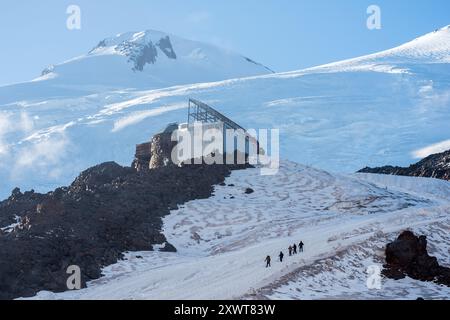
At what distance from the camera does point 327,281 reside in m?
37.2

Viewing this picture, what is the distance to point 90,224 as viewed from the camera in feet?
160

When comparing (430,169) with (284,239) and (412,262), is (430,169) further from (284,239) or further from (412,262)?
(412,262)

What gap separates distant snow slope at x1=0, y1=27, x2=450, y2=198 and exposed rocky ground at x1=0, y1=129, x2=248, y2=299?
67.5 metres

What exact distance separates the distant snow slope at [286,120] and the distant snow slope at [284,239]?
62.3 meters

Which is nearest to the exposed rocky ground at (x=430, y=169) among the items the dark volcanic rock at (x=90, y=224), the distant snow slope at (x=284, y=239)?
the distant snow slope at (x=284, y=239)

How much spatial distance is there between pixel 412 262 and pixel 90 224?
67.6 ft

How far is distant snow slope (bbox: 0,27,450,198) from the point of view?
138875mm

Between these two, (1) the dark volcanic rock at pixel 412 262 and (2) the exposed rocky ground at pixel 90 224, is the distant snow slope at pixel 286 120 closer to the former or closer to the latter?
(2) the exposed rocky ground at pixel 90 224

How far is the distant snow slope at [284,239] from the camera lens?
36.5m

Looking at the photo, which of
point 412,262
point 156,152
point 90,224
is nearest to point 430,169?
point 156,152
